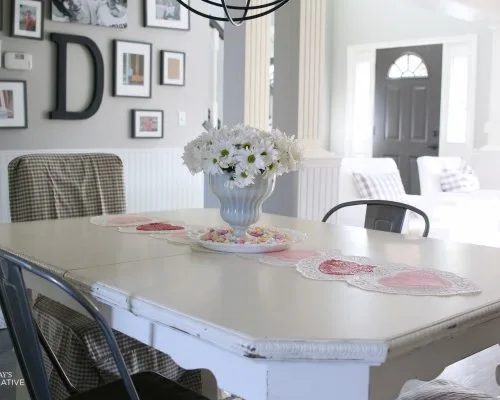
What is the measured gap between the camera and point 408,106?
7.85 meters

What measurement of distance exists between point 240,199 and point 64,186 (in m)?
1.16

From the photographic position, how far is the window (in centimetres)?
777

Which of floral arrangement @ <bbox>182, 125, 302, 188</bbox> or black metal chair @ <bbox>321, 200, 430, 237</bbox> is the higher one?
floral arrangement @ <bbox>182, 125, 302, 188</bbox>

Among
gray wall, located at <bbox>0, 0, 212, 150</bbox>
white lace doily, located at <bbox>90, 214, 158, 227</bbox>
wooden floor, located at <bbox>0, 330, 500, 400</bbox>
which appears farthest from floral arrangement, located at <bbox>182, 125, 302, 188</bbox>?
gray wall, located at <bbox>0, 0, 212, 150</bbox>

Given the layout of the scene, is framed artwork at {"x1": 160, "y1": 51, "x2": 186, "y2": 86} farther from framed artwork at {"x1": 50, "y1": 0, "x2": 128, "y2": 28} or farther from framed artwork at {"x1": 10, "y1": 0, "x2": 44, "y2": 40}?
framed artwork at {"x1": 10, "y1": 0, "x2": 44, "y2": 40}

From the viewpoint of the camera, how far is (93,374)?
2.04 metres

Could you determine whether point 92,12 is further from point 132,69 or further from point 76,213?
point 76,213

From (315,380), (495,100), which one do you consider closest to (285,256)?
(315,380)

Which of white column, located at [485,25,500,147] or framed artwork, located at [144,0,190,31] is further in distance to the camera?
white column, located at [485,25,500,147]

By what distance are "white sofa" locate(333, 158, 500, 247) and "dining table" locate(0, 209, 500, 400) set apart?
3352mm

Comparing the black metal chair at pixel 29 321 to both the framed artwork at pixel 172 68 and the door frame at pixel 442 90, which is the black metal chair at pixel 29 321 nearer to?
the framed artwork at pixel 172 68

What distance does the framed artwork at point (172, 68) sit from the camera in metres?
4.66

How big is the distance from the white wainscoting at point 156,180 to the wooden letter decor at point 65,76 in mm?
261

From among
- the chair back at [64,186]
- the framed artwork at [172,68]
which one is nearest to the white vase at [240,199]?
the chair back at [64,186]
